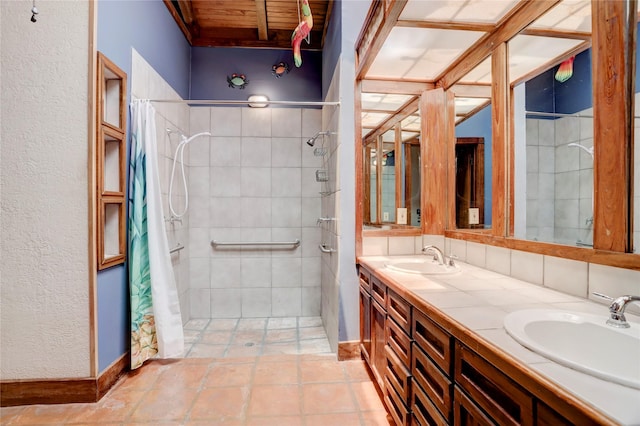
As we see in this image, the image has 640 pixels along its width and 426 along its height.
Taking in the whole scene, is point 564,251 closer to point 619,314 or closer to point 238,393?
point 619,314

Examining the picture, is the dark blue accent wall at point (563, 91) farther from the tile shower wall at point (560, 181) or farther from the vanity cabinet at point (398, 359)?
the vanity cabinet at point (398, 359)

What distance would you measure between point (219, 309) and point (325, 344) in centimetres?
129

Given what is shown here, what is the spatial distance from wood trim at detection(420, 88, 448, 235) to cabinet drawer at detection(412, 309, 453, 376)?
117 cm

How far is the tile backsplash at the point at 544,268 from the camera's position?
40.2 inches

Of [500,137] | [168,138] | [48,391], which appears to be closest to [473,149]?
[500,137]

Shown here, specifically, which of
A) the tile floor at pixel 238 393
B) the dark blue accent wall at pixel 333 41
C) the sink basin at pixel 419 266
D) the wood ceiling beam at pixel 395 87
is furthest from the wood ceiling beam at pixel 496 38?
the tile floor at pixel 238 393

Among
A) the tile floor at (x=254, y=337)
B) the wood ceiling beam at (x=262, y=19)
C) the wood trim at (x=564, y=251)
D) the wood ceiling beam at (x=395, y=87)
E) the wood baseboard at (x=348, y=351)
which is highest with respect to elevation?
the wood ceiling beam at (x=262, y=19)

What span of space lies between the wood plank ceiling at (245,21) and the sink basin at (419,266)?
2.38 m

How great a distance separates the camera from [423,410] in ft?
3.97

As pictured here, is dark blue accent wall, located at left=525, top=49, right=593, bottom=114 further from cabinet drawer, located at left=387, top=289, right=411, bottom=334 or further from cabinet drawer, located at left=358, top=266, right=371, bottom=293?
cabinet drawer, located at left=358, top=266, right=371, bottom=293

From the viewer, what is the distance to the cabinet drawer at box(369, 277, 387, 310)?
1710mm

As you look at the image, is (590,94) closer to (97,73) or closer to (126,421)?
(97,73)

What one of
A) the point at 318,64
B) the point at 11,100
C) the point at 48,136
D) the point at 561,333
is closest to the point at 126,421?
the point at 48,136

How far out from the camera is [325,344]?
262 centimetres
